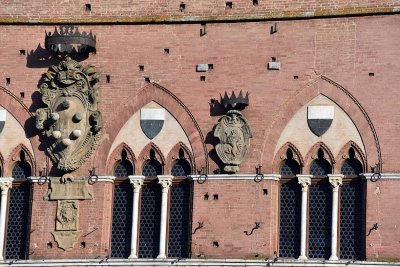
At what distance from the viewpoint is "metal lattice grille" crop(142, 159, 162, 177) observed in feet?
149

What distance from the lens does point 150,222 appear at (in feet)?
149

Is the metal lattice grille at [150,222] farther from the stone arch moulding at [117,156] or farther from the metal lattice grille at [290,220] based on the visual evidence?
the metal lattice grille at [290,220]

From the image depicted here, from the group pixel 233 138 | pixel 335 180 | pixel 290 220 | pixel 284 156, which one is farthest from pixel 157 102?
pixel 335 180

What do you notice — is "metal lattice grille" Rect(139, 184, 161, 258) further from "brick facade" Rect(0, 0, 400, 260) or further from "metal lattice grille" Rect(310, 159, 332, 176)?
"metal lattice grille" Rect(310, 159, 332, 176)

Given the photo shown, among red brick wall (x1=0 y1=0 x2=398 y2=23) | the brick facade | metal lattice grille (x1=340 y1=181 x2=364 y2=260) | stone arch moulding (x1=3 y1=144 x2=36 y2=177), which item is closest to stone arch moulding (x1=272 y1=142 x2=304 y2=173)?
the brick facade

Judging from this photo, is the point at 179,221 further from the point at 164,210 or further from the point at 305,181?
the point at 305,181

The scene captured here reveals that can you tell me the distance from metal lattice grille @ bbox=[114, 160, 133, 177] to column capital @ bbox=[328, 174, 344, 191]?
5.32m

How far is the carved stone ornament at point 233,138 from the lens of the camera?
4484 centimetres

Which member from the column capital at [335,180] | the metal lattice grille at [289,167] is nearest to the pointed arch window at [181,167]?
the metal lattice grille at [289,167]

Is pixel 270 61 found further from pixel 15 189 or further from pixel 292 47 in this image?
pixel 15 189

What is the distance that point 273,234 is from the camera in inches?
1745

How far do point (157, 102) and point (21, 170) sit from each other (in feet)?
13.3

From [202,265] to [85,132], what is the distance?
483 cm

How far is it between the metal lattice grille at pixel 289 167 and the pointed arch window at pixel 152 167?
10.6 feet
